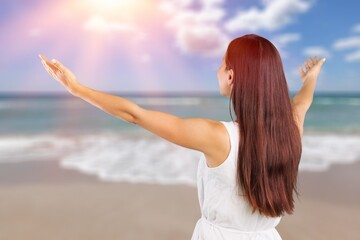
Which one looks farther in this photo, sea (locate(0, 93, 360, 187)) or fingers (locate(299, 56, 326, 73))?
sea (locate(0, 93, 360, 187))

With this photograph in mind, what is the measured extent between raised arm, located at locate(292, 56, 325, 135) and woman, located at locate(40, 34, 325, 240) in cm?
24

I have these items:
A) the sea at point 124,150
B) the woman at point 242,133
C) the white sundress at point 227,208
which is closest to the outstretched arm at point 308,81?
the woman at point 242,133

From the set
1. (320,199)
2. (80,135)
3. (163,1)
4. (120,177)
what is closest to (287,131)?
(320,199)

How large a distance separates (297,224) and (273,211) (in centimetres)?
188

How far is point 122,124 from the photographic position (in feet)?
27.6

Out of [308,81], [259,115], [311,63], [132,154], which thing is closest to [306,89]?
[308,81]

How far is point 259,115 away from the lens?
979mm

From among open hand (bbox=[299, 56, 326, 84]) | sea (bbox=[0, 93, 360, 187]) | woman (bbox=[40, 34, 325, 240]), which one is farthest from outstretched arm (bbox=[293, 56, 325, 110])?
sea (bbox=[0, 93, 360, 187])

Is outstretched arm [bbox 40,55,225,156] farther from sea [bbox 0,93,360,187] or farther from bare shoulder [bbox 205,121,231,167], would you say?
sea [bbox 0,93,360,187]

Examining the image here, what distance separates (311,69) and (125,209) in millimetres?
1990

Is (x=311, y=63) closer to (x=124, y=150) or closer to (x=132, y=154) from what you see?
(x=132, y=154)

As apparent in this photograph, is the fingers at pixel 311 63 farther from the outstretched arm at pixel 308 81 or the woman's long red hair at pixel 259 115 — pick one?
the woman's long red hair at pixel 259 115

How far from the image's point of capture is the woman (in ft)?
3.13

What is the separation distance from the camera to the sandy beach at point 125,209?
265cm
